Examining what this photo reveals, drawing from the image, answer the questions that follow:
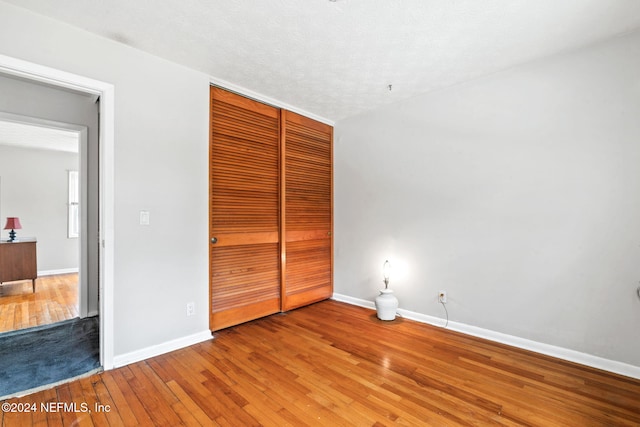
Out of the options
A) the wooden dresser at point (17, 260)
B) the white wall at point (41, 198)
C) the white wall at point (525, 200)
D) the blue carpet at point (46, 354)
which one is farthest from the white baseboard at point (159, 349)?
the white wall at point (41, 198)

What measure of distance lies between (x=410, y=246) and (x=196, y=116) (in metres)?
2.55

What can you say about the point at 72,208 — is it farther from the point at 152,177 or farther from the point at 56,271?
the point at 152,177

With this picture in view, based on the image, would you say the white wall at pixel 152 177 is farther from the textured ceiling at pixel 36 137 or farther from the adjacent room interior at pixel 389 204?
the textured ceiling at pixel 36 137

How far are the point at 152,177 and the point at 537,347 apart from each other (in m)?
3.49

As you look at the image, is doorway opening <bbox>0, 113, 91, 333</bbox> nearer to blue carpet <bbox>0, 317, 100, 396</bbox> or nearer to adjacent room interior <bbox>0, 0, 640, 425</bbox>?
adjacent room interior <bbox>0, 0, 640, 425</bbox>

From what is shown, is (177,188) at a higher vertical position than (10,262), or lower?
higher

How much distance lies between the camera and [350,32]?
2068 millimetres

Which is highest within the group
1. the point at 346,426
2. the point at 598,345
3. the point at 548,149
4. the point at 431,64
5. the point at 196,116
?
the point at 431,64

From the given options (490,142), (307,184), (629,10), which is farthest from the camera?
(307,184)

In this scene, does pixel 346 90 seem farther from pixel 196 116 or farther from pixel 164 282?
pixel 164 282

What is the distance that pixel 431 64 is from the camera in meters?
2.50

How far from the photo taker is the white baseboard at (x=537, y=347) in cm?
209

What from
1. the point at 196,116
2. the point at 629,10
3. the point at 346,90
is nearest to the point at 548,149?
the point at 629,10

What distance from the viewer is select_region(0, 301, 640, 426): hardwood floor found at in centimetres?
163
